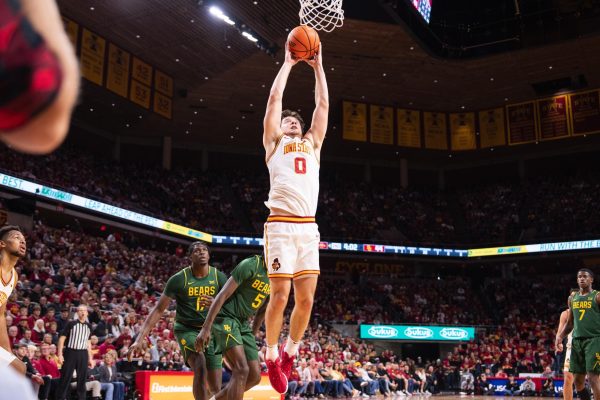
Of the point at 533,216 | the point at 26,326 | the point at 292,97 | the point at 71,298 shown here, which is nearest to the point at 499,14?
the point at 292,97

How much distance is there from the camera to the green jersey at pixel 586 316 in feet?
28.3

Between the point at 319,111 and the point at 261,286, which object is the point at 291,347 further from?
the point at 319,111

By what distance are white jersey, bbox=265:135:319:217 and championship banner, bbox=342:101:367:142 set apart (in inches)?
918

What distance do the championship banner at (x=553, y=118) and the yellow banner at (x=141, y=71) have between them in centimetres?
1684

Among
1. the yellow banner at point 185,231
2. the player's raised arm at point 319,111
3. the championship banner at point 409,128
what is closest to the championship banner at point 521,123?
the championship banner at point 409,128

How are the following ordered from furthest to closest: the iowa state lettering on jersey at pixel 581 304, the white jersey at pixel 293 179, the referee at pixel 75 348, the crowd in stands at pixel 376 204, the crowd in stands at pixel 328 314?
the crowd in stands at pixel 376 204
the crowd in stands at pixel 328 314
the referee at pixel 75 348
the iowa state lettering on jersey at pixel 581 304
the white jersey at pixel 293 179

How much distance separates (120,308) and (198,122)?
53.6 ft

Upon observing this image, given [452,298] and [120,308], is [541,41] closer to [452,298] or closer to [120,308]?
[452,298]

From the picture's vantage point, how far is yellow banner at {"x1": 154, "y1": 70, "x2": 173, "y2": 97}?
24438mm

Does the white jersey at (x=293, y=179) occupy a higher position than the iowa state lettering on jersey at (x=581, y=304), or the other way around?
the white jersey at (x=293, y=179)

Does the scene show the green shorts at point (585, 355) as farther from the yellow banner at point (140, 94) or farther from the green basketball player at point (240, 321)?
the yellow banner at point (140, 94)

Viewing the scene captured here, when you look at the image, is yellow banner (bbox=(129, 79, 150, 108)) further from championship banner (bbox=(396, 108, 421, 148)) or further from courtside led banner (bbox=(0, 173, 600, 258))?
championship banner (bbox=(396, 108, 421, 148))

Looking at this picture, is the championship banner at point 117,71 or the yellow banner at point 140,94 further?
the yellow banner at point 140,94

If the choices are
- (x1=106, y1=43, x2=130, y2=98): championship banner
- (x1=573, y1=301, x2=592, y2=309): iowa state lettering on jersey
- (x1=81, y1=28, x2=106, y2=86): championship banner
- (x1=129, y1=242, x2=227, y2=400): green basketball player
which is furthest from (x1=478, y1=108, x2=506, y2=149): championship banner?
(x1=129, y1=242, x2=227, y2=400): green basketball player
